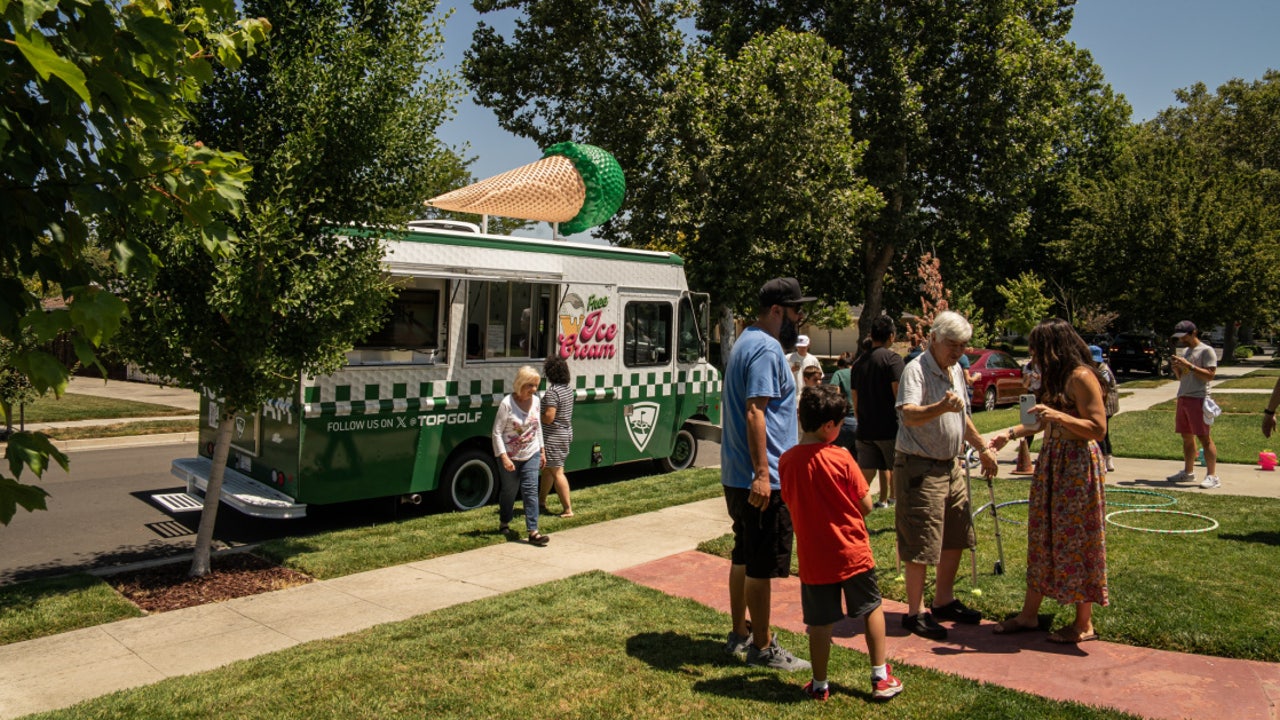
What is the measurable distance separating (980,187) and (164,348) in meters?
26.8

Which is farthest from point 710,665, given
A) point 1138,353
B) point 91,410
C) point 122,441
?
point 1138,353

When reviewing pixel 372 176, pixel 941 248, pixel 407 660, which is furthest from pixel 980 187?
pixel 407 660

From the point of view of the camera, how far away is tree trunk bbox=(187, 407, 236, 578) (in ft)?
24.3

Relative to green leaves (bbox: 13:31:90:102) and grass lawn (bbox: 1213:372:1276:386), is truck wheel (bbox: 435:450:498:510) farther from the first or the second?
grass lawn (bbox: 1213:372:1276:386)

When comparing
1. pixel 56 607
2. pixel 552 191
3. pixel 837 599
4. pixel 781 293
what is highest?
pixel 552 191

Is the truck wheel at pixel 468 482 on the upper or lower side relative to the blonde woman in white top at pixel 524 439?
lower

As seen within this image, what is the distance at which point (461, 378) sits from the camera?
380 inches

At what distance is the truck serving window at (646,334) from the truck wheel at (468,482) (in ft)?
7.80

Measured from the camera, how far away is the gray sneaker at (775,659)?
193 inches

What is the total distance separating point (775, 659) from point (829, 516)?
3.40 ft

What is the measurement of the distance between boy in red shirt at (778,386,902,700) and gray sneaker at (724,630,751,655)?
684 mm

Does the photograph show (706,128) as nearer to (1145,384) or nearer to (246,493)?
(246,493)

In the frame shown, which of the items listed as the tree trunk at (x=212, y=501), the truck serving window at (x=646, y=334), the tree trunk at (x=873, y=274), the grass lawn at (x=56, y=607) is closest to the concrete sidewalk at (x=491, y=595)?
the grass lawn at (x=56, y=607)

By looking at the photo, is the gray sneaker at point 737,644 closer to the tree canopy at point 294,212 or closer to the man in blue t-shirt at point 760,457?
the man in blue t-shirt at point 760,457
